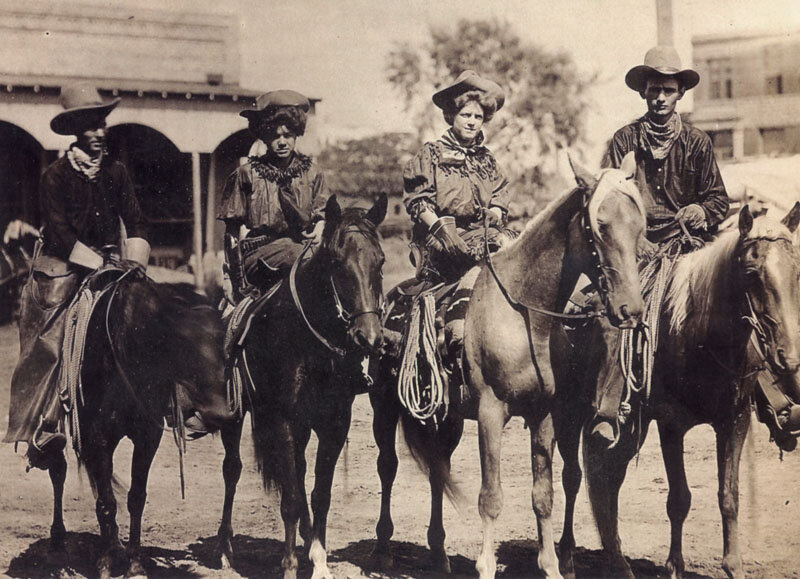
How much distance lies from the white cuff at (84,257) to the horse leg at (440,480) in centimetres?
248

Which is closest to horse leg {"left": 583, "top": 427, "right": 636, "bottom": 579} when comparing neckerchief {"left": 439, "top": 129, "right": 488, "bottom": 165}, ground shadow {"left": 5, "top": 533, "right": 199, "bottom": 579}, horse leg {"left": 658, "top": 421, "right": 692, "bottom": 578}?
horse leg {"left": 658, "top": 421, "right": 692, "bottom": 578}

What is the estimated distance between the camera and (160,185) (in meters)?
12.0

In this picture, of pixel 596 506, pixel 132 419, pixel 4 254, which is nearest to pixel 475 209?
pixel 596 506

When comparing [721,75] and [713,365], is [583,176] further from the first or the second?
[721,75]

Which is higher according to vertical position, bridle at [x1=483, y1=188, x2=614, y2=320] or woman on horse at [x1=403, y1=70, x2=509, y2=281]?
woman on horse at [x1=403, y1=70, x2=509, y2=281]

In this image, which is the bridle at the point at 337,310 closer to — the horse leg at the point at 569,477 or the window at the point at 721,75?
Result: the horse leg at the point at 569,477

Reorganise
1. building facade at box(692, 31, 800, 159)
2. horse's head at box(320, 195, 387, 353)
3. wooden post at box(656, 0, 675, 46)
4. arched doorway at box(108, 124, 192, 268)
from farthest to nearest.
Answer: arched doorway at box(108, 124, 192, 268), building facade at box(692, 31, 800, 159), wooden post at box(656, 0, 675, 46), horse's head at box(320, 195, 387, 353)

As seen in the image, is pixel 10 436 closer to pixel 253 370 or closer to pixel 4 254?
pixel 253 370

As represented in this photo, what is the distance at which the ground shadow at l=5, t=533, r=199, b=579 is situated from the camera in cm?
547

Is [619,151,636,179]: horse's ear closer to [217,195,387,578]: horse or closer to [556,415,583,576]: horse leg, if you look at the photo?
[217,195,387,578]: horse

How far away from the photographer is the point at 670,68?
17.8 feet

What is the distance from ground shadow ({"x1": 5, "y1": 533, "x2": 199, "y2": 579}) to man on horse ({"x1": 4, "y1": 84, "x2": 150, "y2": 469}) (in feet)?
2.29

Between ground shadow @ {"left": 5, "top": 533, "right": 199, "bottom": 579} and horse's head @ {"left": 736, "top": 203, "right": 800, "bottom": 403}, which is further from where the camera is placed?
ground shadow @ {"left": 5, "top": 533, "right": 199, "bottom": 579}

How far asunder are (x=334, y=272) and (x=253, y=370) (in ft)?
3.11
